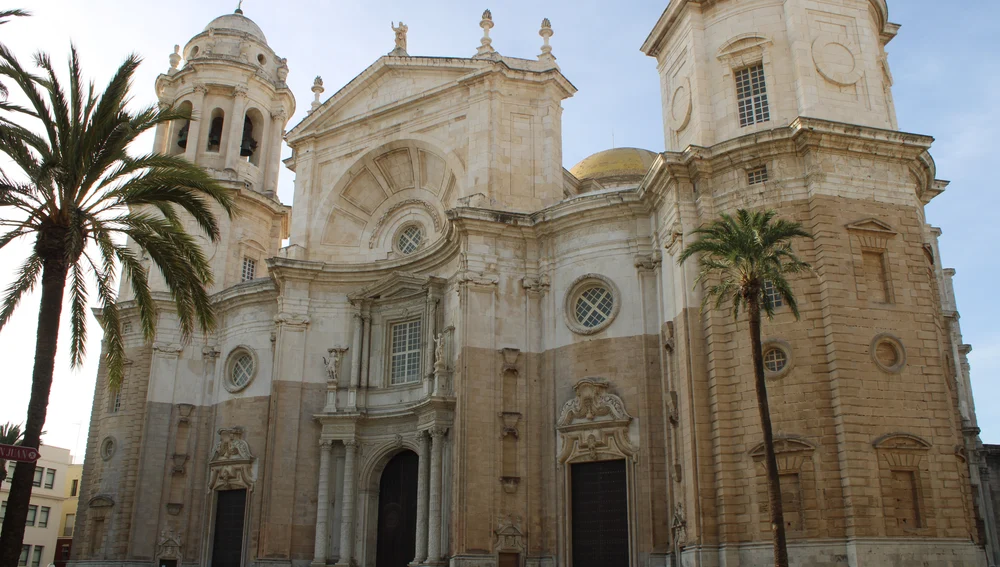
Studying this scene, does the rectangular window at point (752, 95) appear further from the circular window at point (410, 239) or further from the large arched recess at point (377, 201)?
the circular window at point (410, 239)

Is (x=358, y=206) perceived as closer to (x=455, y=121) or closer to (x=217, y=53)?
(x=455, y=121)

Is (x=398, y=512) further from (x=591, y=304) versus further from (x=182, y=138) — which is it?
(x=182, y=138)

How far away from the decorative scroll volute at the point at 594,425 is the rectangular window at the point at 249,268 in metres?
18.0

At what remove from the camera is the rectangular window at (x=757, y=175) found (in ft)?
76.1

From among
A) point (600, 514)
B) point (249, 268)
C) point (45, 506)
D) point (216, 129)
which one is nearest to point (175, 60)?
point (216, 129)

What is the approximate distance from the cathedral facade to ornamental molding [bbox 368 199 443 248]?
0.35ft

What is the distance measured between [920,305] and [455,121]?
16.5m

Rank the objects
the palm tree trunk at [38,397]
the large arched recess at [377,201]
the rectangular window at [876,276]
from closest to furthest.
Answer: the palm tree trunk at [38,397]
the rectangular window at [876,276]
the large arched recess at [377,201]

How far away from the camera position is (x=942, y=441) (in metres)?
20.8

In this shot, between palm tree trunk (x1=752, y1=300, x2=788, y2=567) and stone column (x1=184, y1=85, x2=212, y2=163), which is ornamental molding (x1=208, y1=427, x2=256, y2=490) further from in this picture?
palm tree trunk (x1=752, y1=300, x2=788, y2=567)

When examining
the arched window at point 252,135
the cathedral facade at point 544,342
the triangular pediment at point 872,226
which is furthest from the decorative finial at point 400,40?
the triangular pediment at point 872,226

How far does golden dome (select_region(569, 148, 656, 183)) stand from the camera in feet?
128

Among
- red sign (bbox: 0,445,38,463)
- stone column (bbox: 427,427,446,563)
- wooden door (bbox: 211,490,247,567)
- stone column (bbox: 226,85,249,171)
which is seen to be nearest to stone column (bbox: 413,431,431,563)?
stone column (bbox: 427,427,446,563)

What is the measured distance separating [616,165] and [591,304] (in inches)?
524
